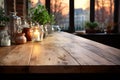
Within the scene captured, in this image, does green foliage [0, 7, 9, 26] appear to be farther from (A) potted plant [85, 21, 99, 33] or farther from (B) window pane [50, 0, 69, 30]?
(A) potted plant [85, 21, 99, 33]

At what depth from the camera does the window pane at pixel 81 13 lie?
21.1ft

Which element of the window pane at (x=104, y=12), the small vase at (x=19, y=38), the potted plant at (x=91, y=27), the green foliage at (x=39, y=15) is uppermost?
the window pane at (x=104, y=12)

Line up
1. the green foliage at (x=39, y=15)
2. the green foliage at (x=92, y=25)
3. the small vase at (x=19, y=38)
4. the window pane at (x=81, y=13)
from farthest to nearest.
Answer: the window pane at (x=81, y=13), the green foliage at (x=92, y=25), the green foliage at (x=39, y=15), the small vase at (x=19, y=38)

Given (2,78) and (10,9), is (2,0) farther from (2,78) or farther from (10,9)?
(2,78)

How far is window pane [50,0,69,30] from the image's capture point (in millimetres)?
6234

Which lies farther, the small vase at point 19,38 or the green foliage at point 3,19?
the small vase at point 19,38

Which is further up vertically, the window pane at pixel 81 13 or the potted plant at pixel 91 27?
the window pane at pixel 81 13

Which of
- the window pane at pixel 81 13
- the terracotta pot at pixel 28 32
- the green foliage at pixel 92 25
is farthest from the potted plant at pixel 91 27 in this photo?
the terracotta pot at pixel 28 32

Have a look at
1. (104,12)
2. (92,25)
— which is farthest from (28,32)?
(104,12)

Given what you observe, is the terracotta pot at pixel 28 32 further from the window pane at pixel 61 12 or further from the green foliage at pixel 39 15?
the window pane at pixel 61 12

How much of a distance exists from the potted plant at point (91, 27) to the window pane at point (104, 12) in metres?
0.29

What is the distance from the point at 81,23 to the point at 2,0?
9.71 feet

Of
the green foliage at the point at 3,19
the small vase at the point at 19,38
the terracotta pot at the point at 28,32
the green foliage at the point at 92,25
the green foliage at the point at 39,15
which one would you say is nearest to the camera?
the green foliage at the point at 3,19

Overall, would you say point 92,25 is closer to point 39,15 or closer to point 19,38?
point 39,15
